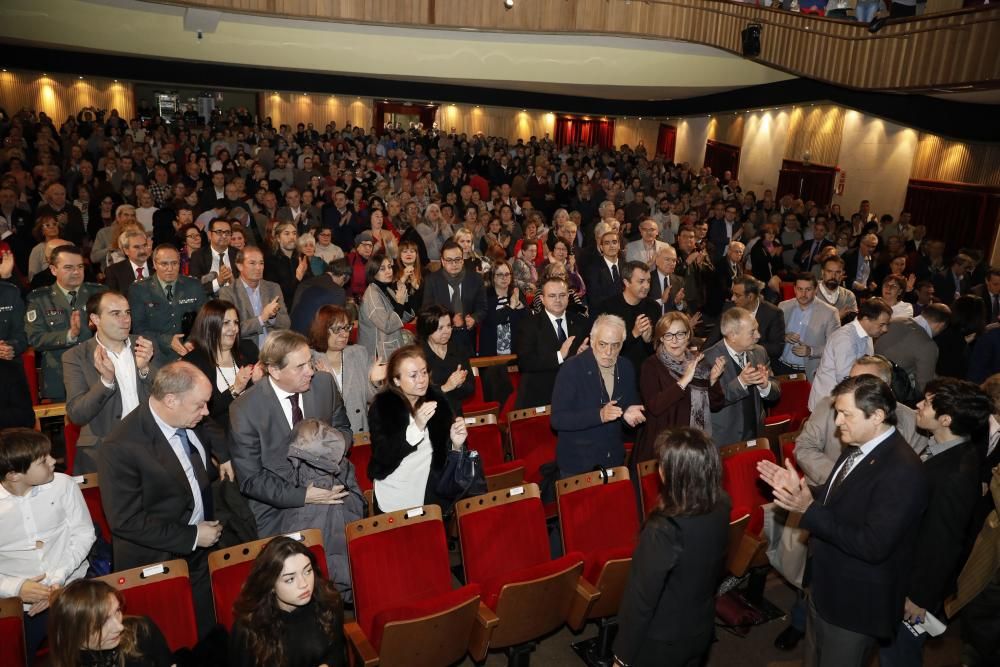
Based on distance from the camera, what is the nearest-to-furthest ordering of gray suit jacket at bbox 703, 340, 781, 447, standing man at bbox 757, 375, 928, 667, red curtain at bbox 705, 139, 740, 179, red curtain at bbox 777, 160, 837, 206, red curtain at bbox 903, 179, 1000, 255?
standing man at bbox 757, 375, 928, 667, gray suit jacket at bbox 703, 340, 781, 447, red curtain at bbox 903, 179, 1000, 255, red curtain at bbox 777, 160, 837, 206, red curtain at bbox 705, 139, 740, 179

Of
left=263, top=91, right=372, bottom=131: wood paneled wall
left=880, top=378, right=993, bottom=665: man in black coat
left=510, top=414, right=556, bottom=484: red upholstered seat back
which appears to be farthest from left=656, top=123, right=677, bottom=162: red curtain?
left=880, top=378, right=993, bottom=665: man in black coat

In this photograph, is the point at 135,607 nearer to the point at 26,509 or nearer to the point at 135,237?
the point at 26,509

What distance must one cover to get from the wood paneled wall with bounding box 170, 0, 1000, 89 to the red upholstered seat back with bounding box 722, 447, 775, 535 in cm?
680

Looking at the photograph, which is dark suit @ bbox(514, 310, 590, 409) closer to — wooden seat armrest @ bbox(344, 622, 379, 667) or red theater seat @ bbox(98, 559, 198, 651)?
wooden seat armrest @ bbox(344, 622, 379, 667)

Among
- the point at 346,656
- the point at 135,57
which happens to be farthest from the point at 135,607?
the point at 135,57

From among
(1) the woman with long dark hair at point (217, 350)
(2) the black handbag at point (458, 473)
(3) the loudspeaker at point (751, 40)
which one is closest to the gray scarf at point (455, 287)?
(1) the woman with long dark hair at point (217, 350)

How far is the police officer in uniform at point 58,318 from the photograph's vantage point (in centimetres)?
427

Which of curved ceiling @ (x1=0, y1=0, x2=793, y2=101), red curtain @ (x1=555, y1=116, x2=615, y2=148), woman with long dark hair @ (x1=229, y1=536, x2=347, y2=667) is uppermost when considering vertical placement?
curved ceiling @ (x1=0, y1=0, x2=793, y2=101)

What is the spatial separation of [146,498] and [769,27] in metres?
13.5

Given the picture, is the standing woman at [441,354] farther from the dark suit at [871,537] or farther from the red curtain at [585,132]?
the red curtain at [585,132]

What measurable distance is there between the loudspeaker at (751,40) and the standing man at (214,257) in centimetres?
1084

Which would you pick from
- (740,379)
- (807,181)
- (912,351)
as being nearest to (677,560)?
(740,379)

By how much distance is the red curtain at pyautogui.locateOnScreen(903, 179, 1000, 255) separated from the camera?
11.1 m

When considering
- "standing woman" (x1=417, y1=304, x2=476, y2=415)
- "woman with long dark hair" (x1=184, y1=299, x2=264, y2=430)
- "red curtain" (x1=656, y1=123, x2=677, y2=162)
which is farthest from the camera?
"red curtain" (x1=656, y1=123, x2=677, y2=162)
